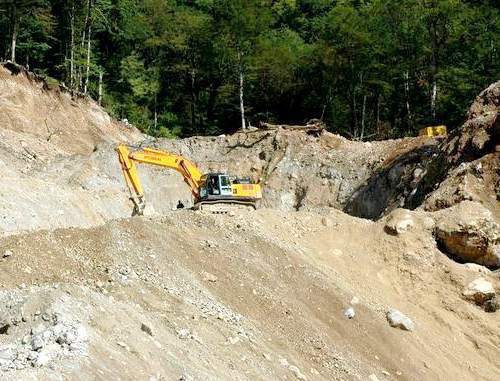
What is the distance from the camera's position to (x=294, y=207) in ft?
83.9

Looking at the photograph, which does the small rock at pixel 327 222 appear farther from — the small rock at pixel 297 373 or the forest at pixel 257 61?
the forest at pixel 257 61

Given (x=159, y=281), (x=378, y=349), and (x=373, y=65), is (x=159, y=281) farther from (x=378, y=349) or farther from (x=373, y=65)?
(x=373, y=65)

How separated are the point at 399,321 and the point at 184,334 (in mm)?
5003

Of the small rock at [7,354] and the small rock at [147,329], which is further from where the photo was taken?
the small rock at [147,329]

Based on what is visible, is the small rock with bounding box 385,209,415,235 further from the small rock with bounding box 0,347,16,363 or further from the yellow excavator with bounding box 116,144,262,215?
the small rock with bounding box 0,347,16,363

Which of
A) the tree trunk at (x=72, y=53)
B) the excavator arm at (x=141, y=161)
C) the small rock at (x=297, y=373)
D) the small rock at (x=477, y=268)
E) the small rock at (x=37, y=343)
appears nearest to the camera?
the small rock at (x=37, y=343)

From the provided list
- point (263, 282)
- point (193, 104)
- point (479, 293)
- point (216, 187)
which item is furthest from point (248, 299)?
point (193, 104)

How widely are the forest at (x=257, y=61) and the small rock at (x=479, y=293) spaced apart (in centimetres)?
1738

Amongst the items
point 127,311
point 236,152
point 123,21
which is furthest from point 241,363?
point 123,21

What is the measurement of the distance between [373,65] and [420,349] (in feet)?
82.3

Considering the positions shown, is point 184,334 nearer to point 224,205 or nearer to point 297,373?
point 297,373

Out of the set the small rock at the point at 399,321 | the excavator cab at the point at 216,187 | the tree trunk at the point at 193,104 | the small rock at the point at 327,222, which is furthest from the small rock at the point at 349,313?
the tree trunk at the point at 193,104

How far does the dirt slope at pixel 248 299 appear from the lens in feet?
25.6

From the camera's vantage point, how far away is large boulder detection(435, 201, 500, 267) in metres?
14.7
